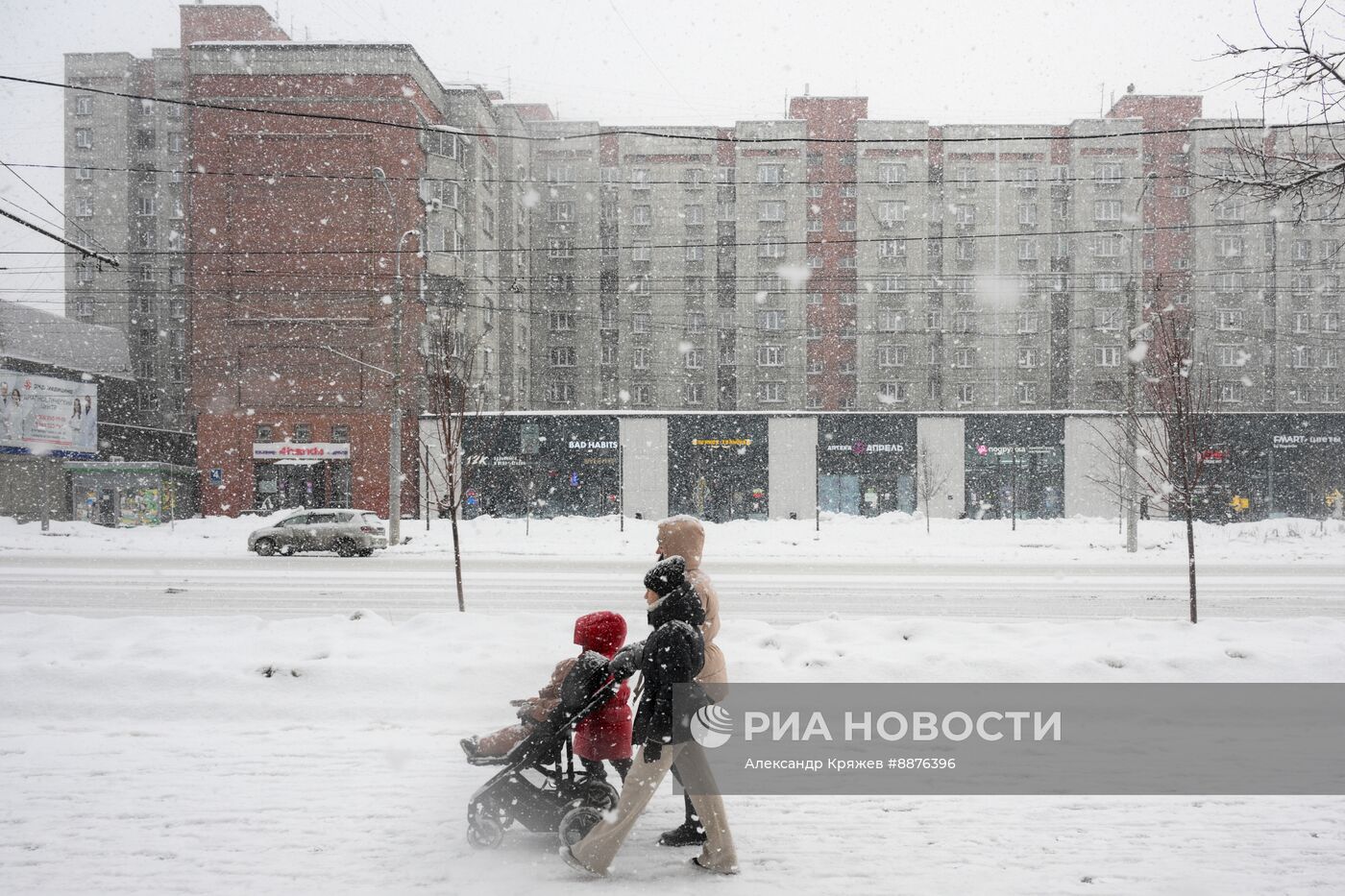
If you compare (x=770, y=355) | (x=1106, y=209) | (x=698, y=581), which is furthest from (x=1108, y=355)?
(x=698, y=581)

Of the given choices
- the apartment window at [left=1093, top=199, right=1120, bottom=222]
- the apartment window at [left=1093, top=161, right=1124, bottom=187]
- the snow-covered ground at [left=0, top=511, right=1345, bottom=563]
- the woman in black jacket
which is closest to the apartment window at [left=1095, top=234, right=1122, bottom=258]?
the apartment window at [left=1093, top=199, right=1120, bottom=222]

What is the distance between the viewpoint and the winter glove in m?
3.93

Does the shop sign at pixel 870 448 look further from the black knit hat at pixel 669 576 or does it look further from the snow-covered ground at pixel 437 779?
the black knit hat at pixel 669 576

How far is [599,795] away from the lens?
14.0 feet

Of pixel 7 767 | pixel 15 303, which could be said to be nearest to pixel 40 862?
pixel 7 767

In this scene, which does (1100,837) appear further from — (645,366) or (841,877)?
(645,366)

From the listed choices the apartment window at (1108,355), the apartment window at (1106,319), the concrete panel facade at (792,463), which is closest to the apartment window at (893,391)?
the concrete panel facade at (792,463)

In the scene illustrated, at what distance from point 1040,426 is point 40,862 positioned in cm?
3837

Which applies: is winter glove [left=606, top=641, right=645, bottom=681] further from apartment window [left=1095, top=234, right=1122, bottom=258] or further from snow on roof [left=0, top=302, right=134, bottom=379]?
apartment window [left=1095, top=234, right=1122, bottom=258]

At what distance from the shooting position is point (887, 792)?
5.12m

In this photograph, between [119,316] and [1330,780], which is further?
[119,316]

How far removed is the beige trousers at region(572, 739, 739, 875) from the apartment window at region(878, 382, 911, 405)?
4064 cm

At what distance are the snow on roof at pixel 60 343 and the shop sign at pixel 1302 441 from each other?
54.2m

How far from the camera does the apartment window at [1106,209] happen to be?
142ft
